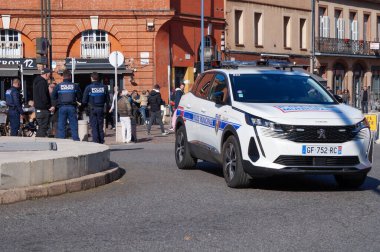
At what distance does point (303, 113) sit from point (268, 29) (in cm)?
3677

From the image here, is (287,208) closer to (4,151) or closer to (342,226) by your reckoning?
(342,226)

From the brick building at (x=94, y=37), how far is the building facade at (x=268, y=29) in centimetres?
587

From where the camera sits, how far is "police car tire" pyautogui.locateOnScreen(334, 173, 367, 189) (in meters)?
11.5

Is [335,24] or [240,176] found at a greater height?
[335,24]

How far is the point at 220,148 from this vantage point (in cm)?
1221

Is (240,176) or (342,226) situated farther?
(240,176)

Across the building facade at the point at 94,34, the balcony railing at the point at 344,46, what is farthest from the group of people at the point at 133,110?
the balcony railing at the point at 344,46

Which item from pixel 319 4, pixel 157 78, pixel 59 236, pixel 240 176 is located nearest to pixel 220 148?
pixel 240 176

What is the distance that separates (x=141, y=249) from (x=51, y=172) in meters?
3.72

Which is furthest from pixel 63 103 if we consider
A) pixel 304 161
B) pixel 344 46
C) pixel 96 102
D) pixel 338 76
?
pixel 344 46

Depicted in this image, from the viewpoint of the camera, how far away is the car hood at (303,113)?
1089 centimetres

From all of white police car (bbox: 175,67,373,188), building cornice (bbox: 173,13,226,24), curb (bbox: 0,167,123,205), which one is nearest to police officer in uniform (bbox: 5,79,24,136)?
white police car (bbox: 175,67,373,188)

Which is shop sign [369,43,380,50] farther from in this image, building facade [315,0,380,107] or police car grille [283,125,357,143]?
police car grille [283,125,357,143]

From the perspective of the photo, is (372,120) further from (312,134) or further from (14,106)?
(312,134)
